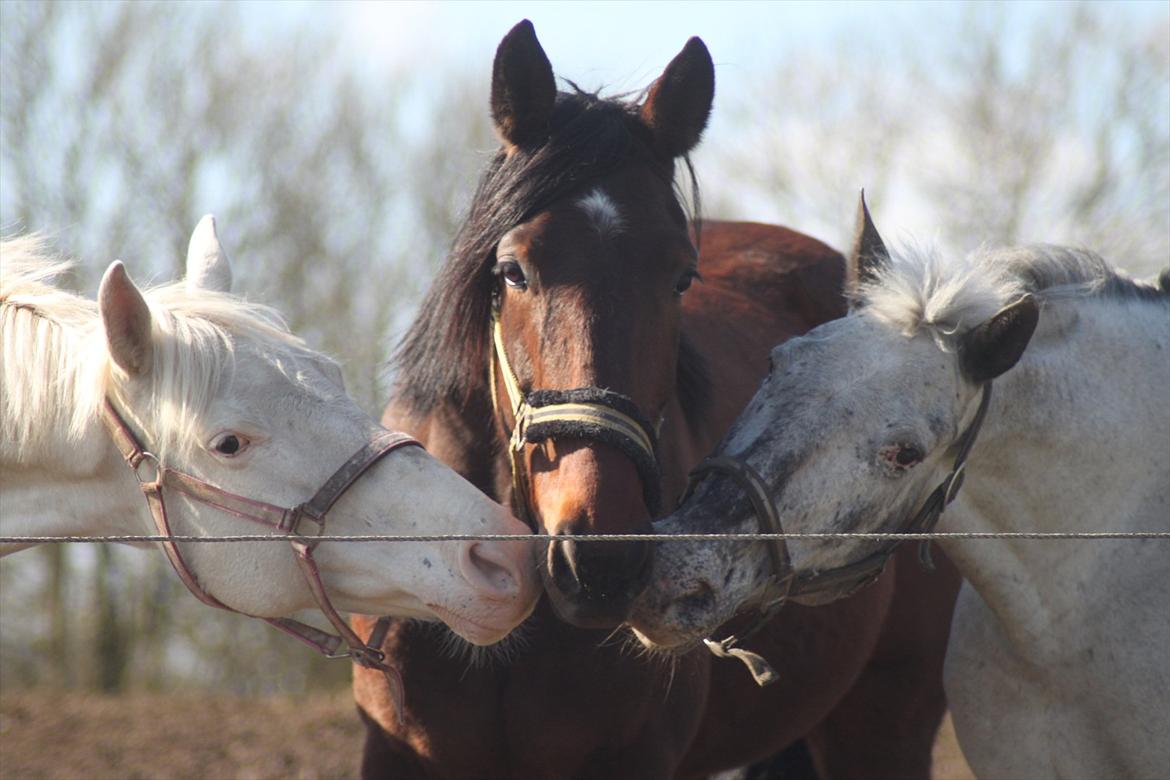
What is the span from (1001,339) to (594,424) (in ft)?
3.05

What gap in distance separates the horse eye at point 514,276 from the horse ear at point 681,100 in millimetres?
541

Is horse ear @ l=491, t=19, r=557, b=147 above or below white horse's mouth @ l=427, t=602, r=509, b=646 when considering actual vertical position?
above

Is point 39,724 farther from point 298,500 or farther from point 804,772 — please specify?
point 298,500

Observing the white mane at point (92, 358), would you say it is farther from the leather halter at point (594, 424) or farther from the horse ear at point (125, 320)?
the leather halter at point (594, 424)

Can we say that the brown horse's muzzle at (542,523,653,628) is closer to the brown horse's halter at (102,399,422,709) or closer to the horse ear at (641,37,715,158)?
the brown horse's halter at (102,399,422,709)

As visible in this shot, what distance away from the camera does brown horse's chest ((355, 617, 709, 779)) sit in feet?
10.5

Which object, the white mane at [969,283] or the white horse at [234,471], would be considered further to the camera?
the white mane at [969,283]

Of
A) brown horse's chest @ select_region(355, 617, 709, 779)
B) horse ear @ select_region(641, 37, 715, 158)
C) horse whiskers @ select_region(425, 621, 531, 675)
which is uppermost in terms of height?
horse ear @ select_region(641, 37, 715, 158)

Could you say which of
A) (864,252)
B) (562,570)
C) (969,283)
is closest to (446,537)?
(562,570)

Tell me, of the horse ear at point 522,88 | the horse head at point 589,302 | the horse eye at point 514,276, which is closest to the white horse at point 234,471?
the horse head at point 589,302

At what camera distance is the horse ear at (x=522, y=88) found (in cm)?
319

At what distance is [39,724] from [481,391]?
14.4 feet

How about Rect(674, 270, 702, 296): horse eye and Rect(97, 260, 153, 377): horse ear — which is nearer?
Rect(97, 260, 153, 377): horse ear

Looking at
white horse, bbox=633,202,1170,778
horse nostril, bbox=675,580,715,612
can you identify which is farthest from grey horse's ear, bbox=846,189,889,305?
horse nostril, bbox=675,580,715,612
